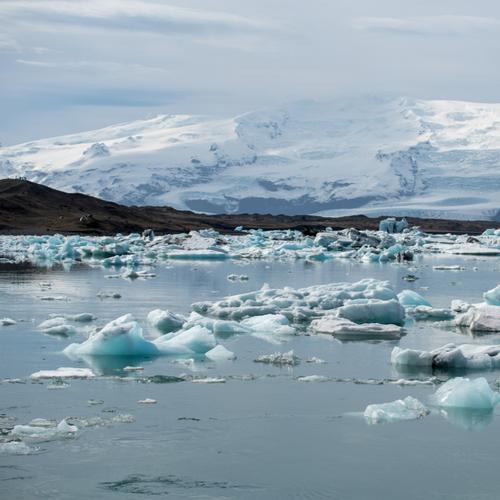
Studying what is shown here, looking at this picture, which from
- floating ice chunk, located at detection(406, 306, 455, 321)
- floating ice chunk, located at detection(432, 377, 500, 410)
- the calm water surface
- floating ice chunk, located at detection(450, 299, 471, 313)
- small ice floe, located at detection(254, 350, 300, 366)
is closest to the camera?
the calm water surface

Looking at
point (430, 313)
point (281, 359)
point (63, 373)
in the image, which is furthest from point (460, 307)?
point (63, 373)

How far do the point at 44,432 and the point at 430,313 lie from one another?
9.25 meters

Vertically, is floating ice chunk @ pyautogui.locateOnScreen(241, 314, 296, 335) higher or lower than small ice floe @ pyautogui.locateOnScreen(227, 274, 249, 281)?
lower

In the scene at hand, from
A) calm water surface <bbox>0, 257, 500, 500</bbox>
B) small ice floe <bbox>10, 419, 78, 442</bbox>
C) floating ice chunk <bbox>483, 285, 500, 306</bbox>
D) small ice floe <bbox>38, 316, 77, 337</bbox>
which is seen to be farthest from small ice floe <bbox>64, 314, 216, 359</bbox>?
floating ice chunk <bbox>483, 285, 500, 306</bbox>

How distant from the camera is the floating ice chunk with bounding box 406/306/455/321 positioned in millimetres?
15781

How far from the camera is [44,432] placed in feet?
25.6

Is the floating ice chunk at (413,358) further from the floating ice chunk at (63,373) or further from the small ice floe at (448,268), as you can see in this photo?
Answer: the small ice floe at (448,268)

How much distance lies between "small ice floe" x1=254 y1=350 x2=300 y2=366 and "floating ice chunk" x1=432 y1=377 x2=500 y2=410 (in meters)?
2.43

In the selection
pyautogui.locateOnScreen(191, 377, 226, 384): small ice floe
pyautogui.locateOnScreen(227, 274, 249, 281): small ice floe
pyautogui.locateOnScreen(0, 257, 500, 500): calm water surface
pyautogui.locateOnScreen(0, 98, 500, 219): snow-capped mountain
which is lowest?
pyautogui.locateOnScreen(0, 257, 500, 500): calm water surface

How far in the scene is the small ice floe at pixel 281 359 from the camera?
36.6 ft

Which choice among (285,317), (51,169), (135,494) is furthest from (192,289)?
(51,169)

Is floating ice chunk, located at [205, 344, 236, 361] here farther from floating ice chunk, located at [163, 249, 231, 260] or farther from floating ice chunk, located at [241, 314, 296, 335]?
floating ice chunk, located at [163, 249, 231, 260]

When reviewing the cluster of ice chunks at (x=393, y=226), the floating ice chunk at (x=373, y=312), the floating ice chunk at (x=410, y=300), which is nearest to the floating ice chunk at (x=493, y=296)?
the floating ice chunk at (x=410, y=300)

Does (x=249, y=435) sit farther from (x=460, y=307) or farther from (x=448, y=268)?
(x=448, y=268)
